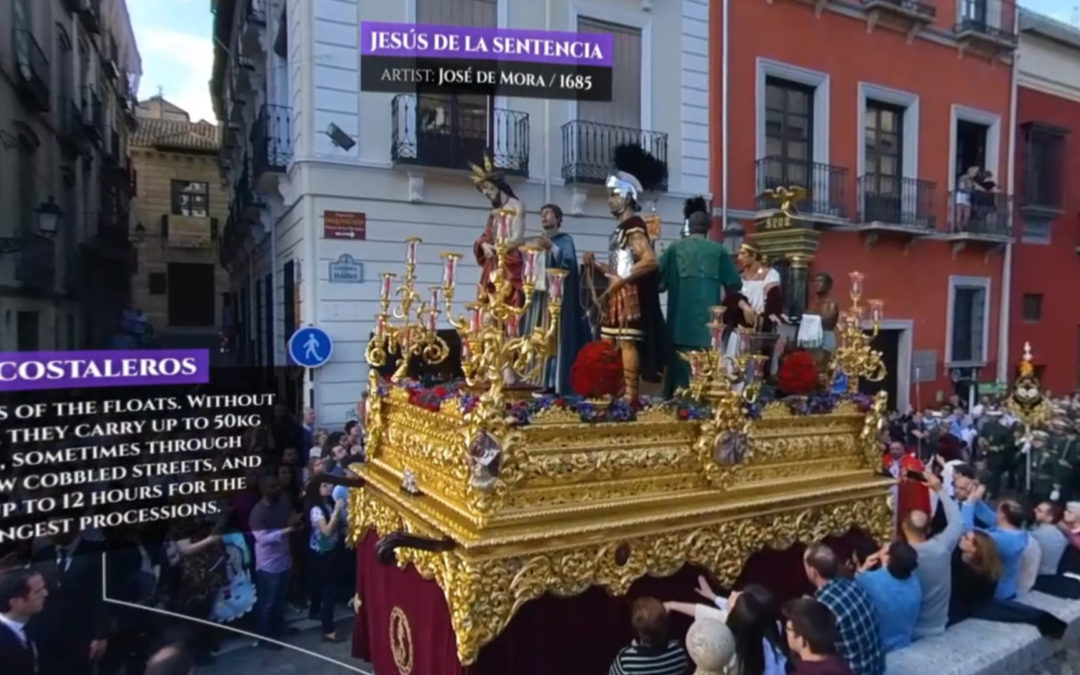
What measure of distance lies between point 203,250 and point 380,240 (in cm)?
174

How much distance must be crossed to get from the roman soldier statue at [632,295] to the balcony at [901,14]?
8.84m

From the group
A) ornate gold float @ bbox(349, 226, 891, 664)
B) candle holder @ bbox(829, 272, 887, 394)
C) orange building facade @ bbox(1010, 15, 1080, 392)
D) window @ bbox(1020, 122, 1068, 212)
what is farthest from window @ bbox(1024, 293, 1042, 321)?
ornate gold float @ bbox(349, 226, 891, 664)

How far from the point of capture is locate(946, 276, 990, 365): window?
12.3m

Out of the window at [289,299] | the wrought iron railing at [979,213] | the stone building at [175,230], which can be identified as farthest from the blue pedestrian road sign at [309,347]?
the wrought iron railing at [979,213]

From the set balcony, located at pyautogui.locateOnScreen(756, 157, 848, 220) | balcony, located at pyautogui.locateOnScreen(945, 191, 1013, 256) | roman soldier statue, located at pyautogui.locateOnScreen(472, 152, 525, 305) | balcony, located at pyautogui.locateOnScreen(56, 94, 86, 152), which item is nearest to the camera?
roman soldier statue, located at pyautogui.locateOnScreen(472, 152, 525, 305)

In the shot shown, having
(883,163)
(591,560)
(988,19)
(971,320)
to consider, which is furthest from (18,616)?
(988,19)

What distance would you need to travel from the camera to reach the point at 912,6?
1108 cm

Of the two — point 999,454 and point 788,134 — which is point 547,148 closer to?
point 788,134

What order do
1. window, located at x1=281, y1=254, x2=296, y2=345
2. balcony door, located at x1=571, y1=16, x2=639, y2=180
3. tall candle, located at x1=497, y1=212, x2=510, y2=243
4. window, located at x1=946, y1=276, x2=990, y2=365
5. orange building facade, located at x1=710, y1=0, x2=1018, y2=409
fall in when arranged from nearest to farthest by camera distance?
1. tall candle, located at x1=497, y1=212, x2=510, y2=243
2. window, located at x1=281, y1=254, x2=296, y2=345
3. balcony door, located at x1=571, y1=16, x2=639, y2=180
4. orange building facade, located at x1=710, y1=0, x2=1018, y2=409
5. window, located at x1=946, y1=276, x2=990, y2=365

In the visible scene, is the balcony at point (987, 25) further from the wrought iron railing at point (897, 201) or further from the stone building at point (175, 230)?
the stone building at point (175, 230)

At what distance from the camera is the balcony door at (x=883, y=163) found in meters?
10.9

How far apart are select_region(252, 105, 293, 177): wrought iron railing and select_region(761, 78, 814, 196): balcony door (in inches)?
249

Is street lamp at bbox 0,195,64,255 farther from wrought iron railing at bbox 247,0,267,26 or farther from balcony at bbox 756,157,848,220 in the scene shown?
balcony at bbox 756,157,848,220

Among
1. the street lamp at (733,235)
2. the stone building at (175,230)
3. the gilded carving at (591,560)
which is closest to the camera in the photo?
the gilded carving at (591,560)
